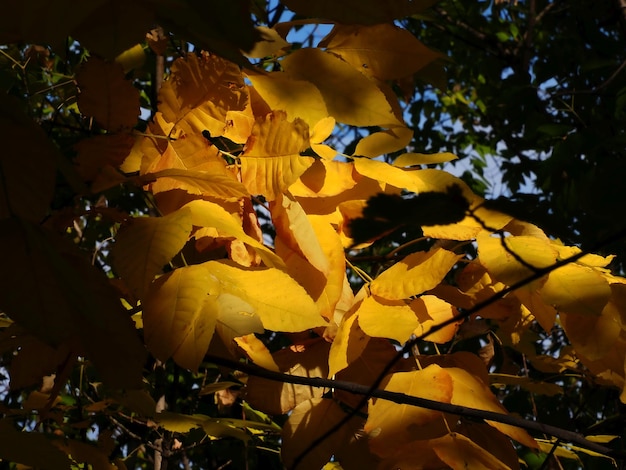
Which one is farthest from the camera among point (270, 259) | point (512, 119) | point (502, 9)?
point (502, 9)

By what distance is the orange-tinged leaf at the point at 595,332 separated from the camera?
665 millimetres

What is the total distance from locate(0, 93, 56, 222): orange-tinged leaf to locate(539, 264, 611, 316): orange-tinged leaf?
18.0 inches

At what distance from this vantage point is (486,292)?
2.56 feet

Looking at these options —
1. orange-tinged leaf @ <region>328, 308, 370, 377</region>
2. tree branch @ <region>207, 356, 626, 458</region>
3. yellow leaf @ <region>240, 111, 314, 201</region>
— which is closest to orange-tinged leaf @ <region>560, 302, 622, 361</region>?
tree branch @ <region>207, 356, 626, 458</region>

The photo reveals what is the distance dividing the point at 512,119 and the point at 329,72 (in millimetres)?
2485

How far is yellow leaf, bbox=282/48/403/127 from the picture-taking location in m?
0.66

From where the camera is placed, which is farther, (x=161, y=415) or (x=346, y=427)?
(x=161, y=415)

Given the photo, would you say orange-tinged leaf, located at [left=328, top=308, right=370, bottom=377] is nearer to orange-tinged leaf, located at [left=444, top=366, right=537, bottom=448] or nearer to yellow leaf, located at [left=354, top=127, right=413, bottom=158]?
orange-tinged leaf, located at [left=444, top=366, right=537, bottom=448]

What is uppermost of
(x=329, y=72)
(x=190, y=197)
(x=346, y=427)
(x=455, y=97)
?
(x=329, y=72)

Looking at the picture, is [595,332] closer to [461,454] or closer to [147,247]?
[461,454]

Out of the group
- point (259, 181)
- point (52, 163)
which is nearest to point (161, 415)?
point (259, 181)

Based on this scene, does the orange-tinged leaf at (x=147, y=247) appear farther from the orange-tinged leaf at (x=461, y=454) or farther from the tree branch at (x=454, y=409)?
the orange-tinged leaf at (x=461, y=454)

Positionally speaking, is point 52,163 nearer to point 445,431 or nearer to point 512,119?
point 445,431

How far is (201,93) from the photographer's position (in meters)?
0.67
